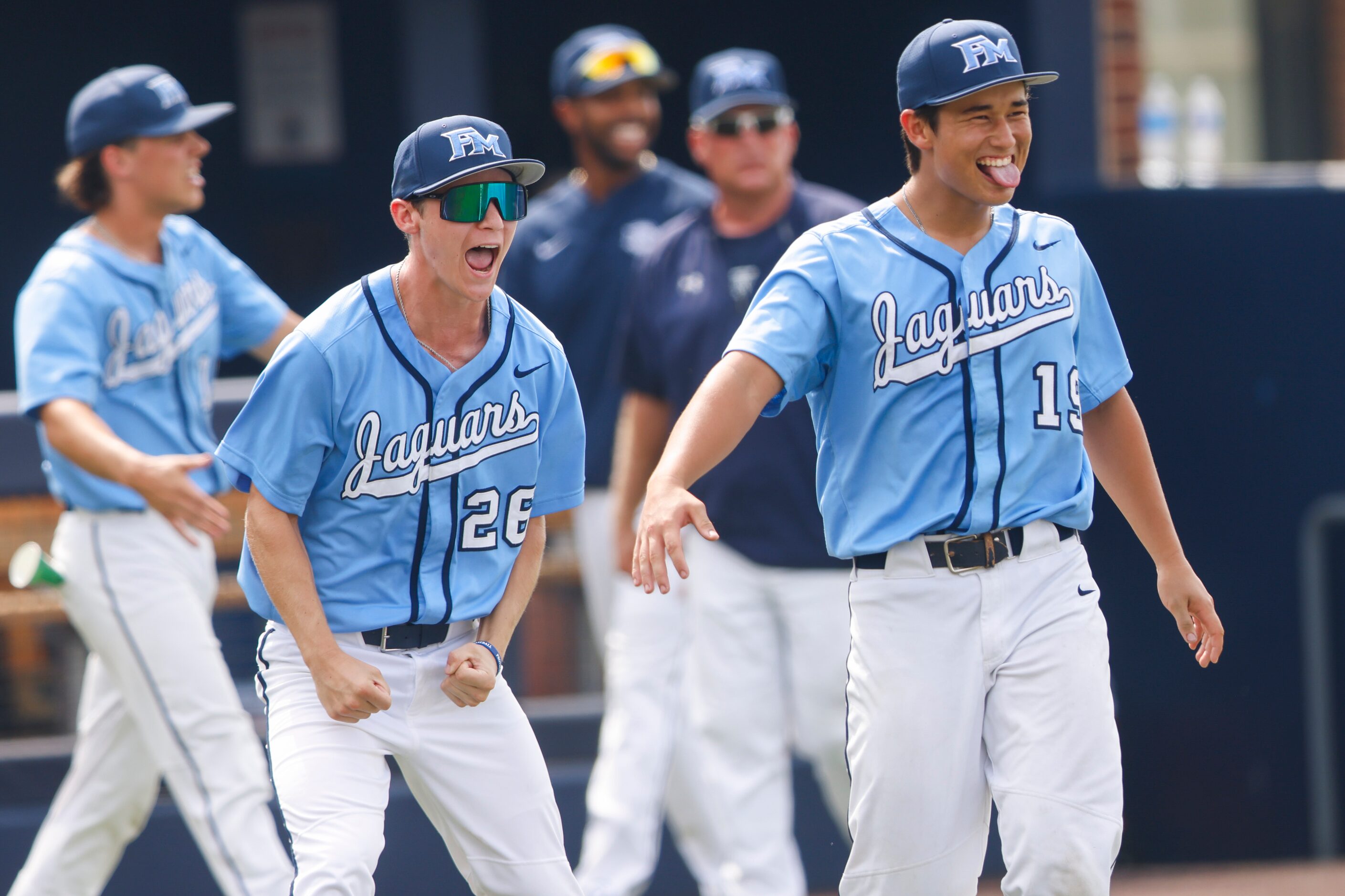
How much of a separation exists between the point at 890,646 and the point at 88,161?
2.42 meters

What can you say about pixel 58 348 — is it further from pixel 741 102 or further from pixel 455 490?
pixel 741 102

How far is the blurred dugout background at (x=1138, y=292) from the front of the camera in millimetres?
5598

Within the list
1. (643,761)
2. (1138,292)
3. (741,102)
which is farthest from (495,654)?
(1138,292)

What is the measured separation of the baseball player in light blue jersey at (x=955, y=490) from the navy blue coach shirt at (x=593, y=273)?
200 cm

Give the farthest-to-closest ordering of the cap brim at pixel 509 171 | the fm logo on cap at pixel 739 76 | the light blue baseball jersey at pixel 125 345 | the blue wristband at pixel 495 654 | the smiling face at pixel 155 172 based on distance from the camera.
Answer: the fm logo on cap at pixel 739 76
the smiling face at pixel 155 172
the light blue baseball jersey at pixel 125 345
the blue wristband at pixel 495 654
the cap brim at pixel 509 171

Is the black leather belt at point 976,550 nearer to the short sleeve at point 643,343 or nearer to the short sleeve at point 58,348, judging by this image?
the short sleeve at point 643,343

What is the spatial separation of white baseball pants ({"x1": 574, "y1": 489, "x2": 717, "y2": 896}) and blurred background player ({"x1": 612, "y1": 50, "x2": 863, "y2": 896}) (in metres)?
0.15

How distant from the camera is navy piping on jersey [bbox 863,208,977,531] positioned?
319 cm

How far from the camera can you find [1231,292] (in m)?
6.02

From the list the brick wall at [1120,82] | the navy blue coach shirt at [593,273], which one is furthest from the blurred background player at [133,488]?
the brick wall at [1120,82]

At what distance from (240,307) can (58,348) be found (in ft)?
2.01

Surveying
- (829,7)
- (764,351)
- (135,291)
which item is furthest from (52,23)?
(764,351)

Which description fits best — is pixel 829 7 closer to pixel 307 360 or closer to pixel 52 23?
pixel 52 23

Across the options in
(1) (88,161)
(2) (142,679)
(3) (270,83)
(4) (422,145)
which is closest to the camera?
(4) (422,145)
